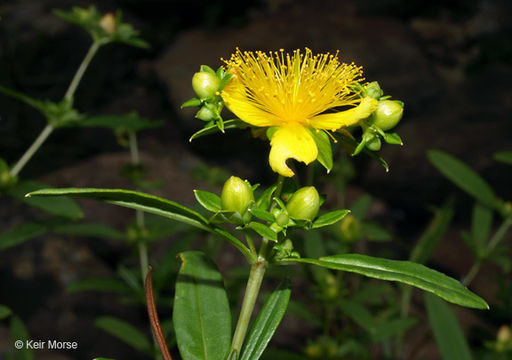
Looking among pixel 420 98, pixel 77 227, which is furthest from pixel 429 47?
pixel 77 227

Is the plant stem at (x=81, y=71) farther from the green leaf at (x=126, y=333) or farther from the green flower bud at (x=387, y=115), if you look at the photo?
the green flower bud at (x=387, y=115)

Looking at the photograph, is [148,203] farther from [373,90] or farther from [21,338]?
[21,338]

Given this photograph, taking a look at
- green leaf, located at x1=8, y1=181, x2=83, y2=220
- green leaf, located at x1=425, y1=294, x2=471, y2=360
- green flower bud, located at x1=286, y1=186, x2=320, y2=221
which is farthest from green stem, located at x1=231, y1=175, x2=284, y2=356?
green leaf, located at x1=425, y1=294, x2=471, y2=360

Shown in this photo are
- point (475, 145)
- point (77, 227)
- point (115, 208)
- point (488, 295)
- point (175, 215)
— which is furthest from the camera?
point (475, 145)

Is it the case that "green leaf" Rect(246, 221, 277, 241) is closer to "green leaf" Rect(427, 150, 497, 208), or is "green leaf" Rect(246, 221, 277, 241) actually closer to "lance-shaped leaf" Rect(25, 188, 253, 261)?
"lance-shaped leaf" Rect(25, 188, 253, 261)

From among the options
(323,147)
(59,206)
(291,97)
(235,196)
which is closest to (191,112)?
(59,206)

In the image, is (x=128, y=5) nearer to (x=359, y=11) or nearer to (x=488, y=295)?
(x=359, y=11)
